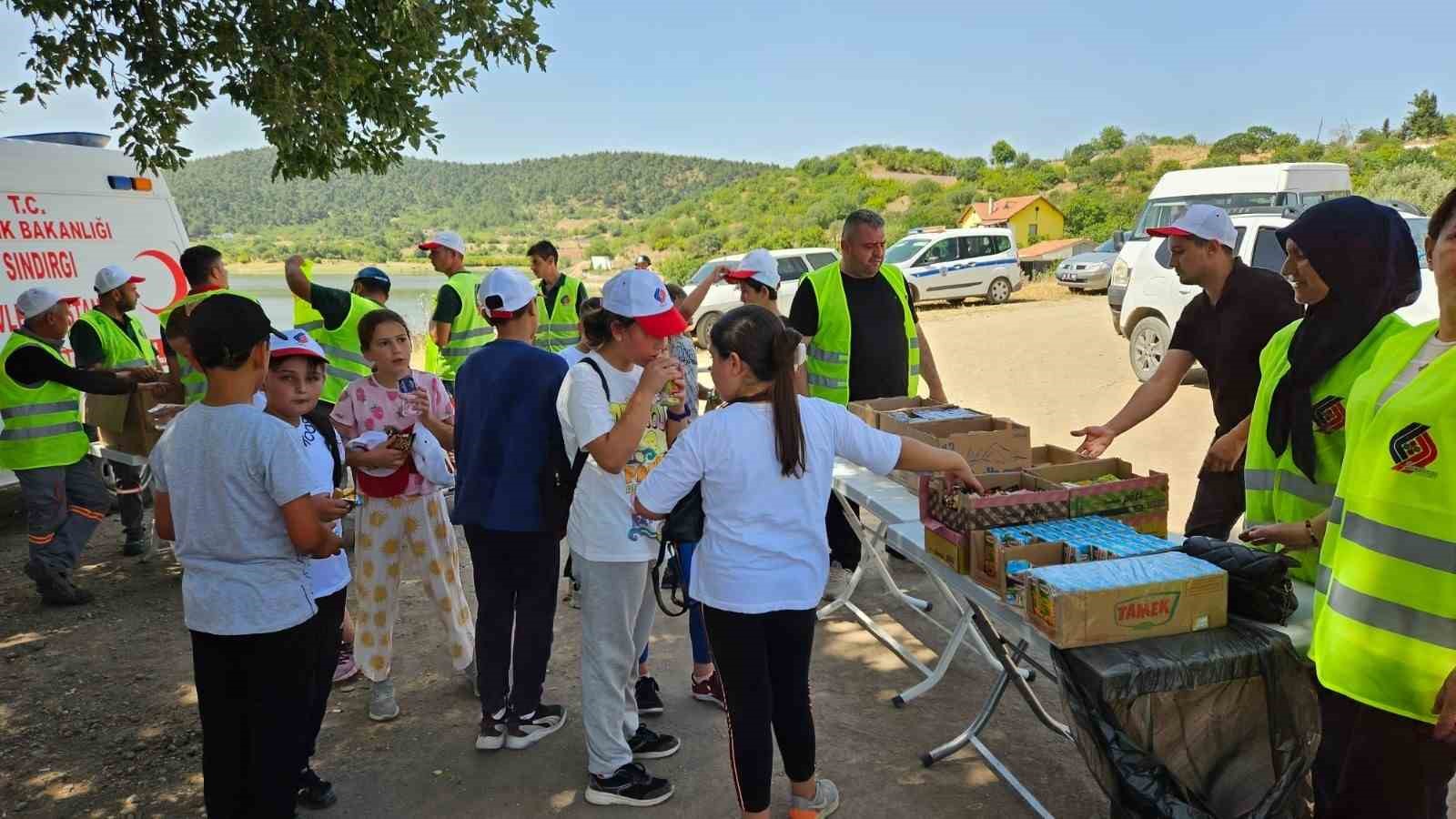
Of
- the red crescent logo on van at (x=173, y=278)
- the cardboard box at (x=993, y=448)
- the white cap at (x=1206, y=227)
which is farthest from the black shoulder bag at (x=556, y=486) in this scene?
the red crescent logo on van at (x=173, y=278)

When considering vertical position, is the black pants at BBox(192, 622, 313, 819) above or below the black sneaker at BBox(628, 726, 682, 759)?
above

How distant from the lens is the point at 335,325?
19.5 ft

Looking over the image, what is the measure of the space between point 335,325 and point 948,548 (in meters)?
4.66

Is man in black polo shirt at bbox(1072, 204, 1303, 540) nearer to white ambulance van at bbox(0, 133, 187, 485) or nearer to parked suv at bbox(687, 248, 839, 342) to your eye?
white ambulance van at bbox(0, 133, 187, 485)

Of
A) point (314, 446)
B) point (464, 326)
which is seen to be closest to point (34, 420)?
point (464, 326)

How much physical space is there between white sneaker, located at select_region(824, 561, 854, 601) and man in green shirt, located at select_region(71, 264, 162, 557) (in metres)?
4.19

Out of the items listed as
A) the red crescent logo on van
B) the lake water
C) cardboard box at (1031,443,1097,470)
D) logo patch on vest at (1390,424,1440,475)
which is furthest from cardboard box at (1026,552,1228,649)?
the red crescent logo on van

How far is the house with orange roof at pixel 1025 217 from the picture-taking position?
46.7 m

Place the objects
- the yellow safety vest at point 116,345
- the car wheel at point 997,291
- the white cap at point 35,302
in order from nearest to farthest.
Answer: the white cap at point 35,302, the yellow safety vest at point 116,345, the car wheel at point 997,291

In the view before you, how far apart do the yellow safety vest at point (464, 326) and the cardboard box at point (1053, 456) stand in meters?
4.25

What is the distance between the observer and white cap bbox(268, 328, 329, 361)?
279 centimetres

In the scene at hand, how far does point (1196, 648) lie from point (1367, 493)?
2.00 ft

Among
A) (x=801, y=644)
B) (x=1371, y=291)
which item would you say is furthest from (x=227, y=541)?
(x=1371, y=291)

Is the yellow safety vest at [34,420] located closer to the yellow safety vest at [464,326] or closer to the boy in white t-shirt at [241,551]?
the yellow safety vest at [464,326]
